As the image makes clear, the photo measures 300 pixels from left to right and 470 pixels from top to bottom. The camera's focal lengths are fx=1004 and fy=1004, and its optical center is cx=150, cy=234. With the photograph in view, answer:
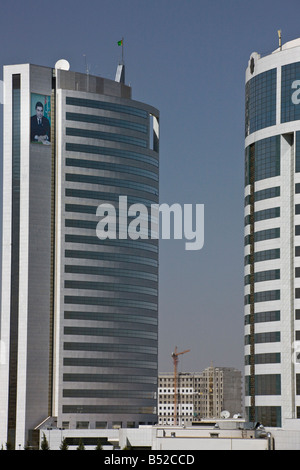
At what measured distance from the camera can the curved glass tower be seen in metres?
179

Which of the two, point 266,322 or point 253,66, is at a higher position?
point 253,66

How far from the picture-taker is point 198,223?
609ft

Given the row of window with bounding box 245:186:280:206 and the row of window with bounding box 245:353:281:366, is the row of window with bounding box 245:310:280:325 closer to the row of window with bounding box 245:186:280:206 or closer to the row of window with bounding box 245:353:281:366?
the row of window with bounding box 245:353:281:366

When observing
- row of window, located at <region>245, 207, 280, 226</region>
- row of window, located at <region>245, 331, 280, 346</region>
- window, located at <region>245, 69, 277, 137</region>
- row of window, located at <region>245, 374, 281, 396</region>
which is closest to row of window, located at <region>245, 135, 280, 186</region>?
window, located at <region>245, 69, 277, 137</region>

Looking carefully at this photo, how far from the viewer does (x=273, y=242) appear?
183 metres

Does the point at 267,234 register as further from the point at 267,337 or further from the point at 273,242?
the point at 267,337

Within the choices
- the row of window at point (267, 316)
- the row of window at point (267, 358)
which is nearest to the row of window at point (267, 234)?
the row of window at point (267, 316)

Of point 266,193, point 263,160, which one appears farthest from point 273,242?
point 263,160

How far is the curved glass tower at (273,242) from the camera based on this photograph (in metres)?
179

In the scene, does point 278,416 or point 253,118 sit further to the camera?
point 253,118

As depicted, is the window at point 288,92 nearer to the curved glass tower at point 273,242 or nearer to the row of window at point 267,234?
the curved glass tower at point 273,242

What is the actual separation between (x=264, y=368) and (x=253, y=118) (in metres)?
47.0
